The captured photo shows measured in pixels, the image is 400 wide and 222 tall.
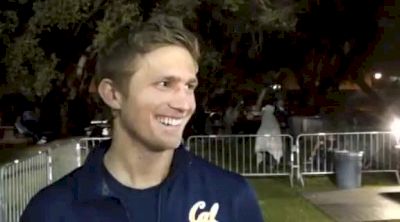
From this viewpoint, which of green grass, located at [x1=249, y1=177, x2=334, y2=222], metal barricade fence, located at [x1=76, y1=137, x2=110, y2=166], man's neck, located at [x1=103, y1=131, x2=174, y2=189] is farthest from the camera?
metal barricade fence, located at [x1=76, y1=137, x2=110, y2=166]

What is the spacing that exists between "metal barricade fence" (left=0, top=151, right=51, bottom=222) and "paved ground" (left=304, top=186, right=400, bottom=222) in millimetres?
4994

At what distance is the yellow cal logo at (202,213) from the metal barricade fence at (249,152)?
14.9 m

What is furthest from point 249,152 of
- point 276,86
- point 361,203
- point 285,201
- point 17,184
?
point 276,86

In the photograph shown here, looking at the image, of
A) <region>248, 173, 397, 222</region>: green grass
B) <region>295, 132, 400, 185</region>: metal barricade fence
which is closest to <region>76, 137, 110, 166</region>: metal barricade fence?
<region>248, 173, 397, 222</region>: green grass

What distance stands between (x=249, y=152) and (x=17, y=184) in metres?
10.3

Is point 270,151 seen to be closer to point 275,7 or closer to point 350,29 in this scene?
point 275,7

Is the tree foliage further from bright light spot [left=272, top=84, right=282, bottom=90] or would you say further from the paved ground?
bright light spot [left=272, top=84, right=282, bottom=90]

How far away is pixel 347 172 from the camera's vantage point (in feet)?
53.3

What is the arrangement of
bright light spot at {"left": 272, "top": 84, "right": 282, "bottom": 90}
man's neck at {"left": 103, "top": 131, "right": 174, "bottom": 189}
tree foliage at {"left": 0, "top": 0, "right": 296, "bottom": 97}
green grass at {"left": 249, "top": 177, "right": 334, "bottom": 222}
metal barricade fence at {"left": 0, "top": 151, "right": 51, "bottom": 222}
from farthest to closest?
bright light spot at {"left": 272, "top": 84, "right": 282, "bottom": 90}, tree foliage at {"left": 0, "top": 0, "right": 296, "bottom": 97}, green grass at {"left": 249, "top": 177, "right": 334, "bottom": 222}, metal barricade fence at {"left": 0, "top": 151, "right": 51, "bottom": 222}, man's neck at {"left": 103, "top": 131, "right": 174, "bottom": 189}

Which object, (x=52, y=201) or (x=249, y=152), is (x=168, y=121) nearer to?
(x=52, y=201)

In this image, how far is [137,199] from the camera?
7.82 feet

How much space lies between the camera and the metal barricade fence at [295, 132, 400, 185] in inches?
681

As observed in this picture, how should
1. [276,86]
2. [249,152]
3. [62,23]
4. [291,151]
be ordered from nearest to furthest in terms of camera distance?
[291,151] < [62,23] < [249,152] < [276,86]

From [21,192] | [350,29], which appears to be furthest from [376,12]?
[21,192]
